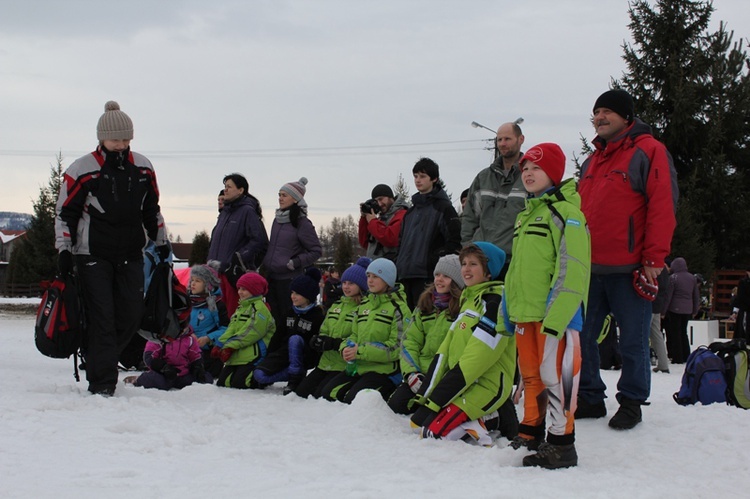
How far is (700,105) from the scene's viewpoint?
25109 millimetres

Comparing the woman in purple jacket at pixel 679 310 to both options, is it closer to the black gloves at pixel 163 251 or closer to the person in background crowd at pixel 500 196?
the person in background crowd at pixel 500 196

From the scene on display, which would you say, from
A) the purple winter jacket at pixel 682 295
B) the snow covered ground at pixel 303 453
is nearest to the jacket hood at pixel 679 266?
the purple winter jacket at pixel 682 295

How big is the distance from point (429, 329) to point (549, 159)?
1.98 metres

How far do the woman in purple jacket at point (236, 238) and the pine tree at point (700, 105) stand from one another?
19233mm

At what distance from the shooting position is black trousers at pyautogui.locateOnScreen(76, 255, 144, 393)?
5801mm

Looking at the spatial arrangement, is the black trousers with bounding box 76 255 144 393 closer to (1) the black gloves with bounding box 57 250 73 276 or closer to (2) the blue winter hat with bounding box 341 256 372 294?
(1) the black gloves with bounding box 57 250 73 276

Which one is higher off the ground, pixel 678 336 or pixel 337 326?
pixel 337 326

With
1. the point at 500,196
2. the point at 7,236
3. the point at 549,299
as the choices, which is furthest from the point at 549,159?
the point at 7,236

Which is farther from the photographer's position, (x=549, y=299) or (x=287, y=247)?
(x=287, y=247)

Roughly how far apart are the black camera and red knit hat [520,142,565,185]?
3599mm

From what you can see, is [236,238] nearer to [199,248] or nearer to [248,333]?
[248,333]

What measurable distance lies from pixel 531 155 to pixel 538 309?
0.94 m

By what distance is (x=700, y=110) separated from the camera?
2530 centimetres

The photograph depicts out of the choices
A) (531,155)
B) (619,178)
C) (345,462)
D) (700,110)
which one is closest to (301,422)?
(345,462)
